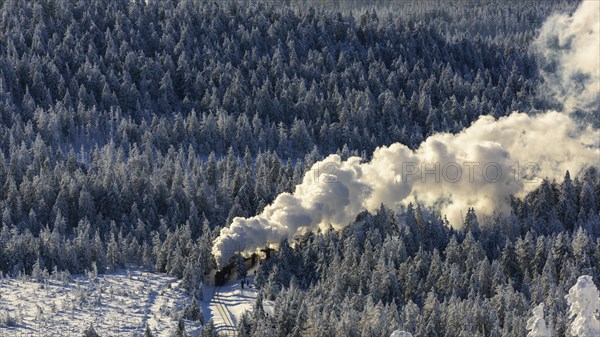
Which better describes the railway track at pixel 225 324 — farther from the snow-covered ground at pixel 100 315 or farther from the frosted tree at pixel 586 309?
the frosted tree at pixel 586 309

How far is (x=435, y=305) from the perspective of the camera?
192 m

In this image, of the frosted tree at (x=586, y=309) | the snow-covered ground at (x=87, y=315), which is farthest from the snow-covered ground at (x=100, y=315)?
Result: the frosted tree at (x=586, y=309)

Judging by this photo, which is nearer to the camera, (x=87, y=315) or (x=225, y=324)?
(x=225, y=324)

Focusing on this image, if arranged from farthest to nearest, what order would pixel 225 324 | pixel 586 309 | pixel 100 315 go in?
1. pixel 100 315
2. pixel 225 324
3. pixel 586 309

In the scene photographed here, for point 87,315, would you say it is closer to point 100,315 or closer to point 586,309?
point 100,315

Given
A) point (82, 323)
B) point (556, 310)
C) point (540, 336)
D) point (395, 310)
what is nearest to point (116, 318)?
point (82, 323)

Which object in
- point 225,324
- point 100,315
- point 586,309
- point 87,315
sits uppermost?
point 586,309

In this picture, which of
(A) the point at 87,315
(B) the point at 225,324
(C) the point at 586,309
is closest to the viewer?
(C) the point at 586,309

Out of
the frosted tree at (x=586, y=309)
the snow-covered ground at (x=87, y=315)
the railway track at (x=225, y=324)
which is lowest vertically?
the snow-covered ground at (x=87, y=315)

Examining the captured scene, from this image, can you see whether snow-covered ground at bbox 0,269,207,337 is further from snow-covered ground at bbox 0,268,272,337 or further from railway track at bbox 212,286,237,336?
railway track at bbox 212,286,237,336

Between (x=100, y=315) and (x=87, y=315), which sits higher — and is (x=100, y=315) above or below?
above

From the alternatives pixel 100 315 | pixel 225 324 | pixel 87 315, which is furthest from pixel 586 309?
pixel 87 315

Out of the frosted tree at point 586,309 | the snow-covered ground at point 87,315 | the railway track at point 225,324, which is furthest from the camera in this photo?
the railway track at point 225,324

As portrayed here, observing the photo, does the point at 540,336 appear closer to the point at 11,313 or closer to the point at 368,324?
the point at 368,324
